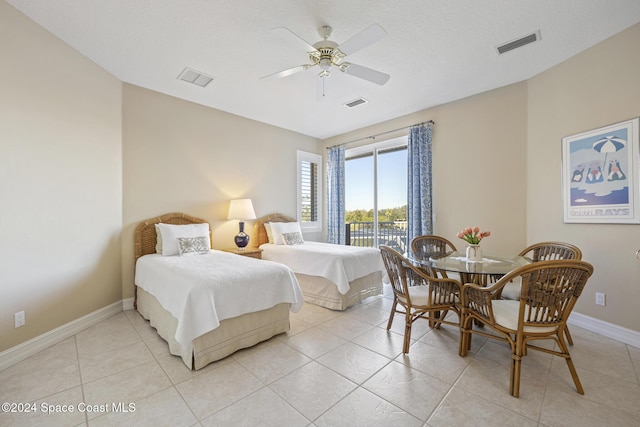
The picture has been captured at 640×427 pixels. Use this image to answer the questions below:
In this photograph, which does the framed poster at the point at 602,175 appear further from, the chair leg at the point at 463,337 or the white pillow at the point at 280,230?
the white pillow at the point at 280,230

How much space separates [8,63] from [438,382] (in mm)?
4326

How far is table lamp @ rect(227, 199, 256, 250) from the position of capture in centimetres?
435

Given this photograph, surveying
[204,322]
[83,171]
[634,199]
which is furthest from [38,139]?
[634,199]

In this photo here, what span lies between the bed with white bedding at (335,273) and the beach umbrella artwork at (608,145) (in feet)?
8.81

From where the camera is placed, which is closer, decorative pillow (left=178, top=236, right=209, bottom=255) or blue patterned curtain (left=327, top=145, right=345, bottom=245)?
decorative pillow (left=178, top=236, right=209, bottom=255)

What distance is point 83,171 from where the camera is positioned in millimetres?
2939

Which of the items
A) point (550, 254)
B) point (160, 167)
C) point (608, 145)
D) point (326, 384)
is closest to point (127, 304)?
point (160, 167)

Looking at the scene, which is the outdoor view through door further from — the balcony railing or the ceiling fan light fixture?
the ceiling fan light fixture

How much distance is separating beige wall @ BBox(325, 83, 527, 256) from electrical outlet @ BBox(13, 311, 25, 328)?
495 cm

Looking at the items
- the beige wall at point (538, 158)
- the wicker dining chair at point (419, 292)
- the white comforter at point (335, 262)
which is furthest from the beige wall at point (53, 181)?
the beige wall at point (538, 158)

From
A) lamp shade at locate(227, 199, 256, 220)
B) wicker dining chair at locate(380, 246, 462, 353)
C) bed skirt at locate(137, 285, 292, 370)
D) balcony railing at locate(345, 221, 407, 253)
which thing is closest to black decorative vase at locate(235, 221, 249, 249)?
lamp shade at locate(227, 199, 256, 220)

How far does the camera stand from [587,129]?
290cm

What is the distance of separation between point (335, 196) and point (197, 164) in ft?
9.06

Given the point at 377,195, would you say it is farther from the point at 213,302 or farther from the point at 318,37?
the point at 213,302
